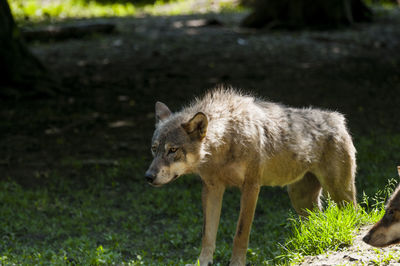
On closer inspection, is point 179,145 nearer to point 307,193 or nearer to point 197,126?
point 197,126

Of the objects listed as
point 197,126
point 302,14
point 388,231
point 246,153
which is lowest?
point 302,14

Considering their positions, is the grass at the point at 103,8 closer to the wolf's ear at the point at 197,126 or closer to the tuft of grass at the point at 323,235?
the wolf's ear at the point at 197,126

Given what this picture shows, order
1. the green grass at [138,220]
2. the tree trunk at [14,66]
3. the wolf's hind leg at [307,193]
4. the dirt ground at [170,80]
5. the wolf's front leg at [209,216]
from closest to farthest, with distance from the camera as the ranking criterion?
1. the green grass at [138,220]
2. the wolf's front leg at [209,216]
3. the wolf's hind leg at [307,193]
4. the dirt ground at [170,80]
5. the tree trunk at [14,66]

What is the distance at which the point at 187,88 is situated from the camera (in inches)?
536

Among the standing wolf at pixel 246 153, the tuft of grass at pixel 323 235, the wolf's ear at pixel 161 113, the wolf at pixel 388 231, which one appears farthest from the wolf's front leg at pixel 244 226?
the wolf at pixel 388 231

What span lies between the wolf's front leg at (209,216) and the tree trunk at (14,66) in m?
7.85

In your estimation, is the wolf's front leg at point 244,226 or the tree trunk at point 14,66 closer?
the wolf's front leg at point 244,226

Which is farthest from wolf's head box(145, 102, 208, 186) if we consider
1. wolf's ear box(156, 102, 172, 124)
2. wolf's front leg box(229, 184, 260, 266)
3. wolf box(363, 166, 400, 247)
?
wolf box(363, 166, 400, 247)

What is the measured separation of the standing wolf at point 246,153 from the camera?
5801mm

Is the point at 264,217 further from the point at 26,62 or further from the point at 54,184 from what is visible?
the point at 26,62

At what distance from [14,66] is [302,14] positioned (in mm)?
9137

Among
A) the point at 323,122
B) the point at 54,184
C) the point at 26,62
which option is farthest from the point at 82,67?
the point at 323,122

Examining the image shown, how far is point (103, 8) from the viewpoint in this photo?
85.6ft

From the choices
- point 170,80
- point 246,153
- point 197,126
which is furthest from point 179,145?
point 170,80
